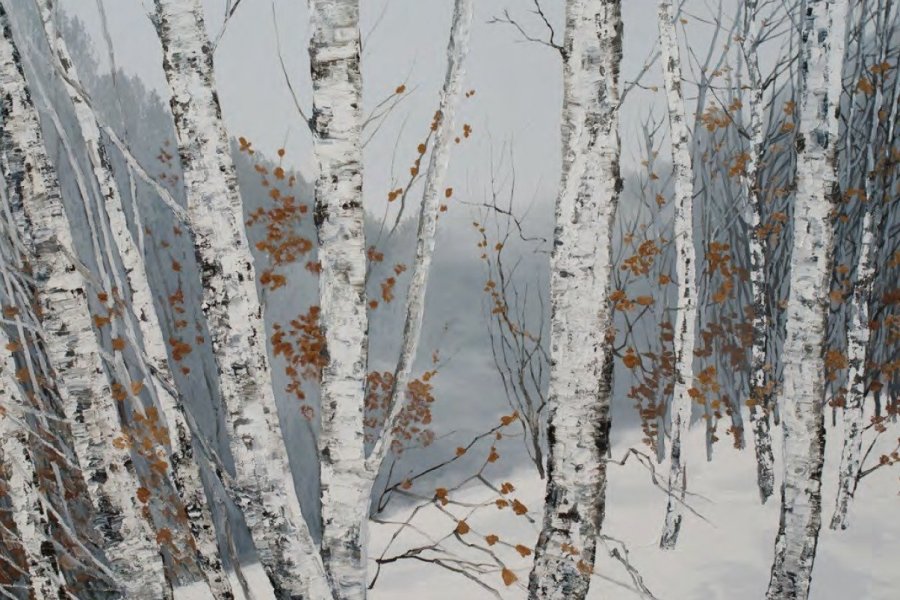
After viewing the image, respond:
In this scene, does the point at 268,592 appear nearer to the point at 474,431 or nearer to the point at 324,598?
the point at 474,431

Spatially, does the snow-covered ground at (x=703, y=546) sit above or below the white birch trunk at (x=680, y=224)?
below

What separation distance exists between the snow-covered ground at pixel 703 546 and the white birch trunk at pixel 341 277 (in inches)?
50.4

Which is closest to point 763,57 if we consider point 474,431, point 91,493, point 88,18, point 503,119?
point 503,119

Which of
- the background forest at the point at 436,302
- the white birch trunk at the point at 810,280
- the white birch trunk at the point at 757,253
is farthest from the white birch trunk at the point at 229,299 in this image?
the white birch trunk at the point at 757,253

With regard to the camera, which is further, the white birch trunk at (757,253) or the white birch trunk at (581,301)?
the white birch trunk at (757,253)

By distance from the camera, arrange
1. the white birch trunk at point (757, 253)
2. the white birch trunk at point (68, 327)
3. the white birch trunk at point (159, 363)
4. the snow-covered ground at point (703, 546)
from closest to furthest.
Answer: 1. the white birch trunk at point (68, 327)
2. the white birch trunk at point (159, 363)
3. the snow-covered ground at point (703, 546)
4. the white birch trunk at point (757, 253)

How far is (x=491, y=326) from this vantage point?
18.9 feet

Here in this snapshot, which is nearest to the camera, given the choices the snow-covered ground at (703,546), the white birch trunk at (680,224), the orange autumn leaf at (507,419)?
the orange autumn leaf at (507,419)

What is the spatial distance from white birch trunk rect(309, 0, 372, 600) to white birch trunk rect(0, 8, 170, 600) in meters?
0.78

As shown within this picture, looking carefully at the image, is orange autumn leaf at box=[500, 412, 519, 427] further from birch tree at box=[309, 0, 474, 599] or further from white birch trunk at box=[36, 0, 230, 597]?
white birch trunk at box=[36, 0, 230, 597]

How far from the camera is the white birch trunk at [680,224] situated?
380cm

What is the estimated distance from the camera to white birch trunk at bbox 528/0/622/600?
177 cm

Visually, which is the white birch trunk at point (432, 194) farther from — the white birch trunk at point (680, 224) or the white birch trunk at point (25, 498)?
the white birch trunk at point (680, 224)

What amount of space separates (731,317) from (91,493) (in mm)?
5295
